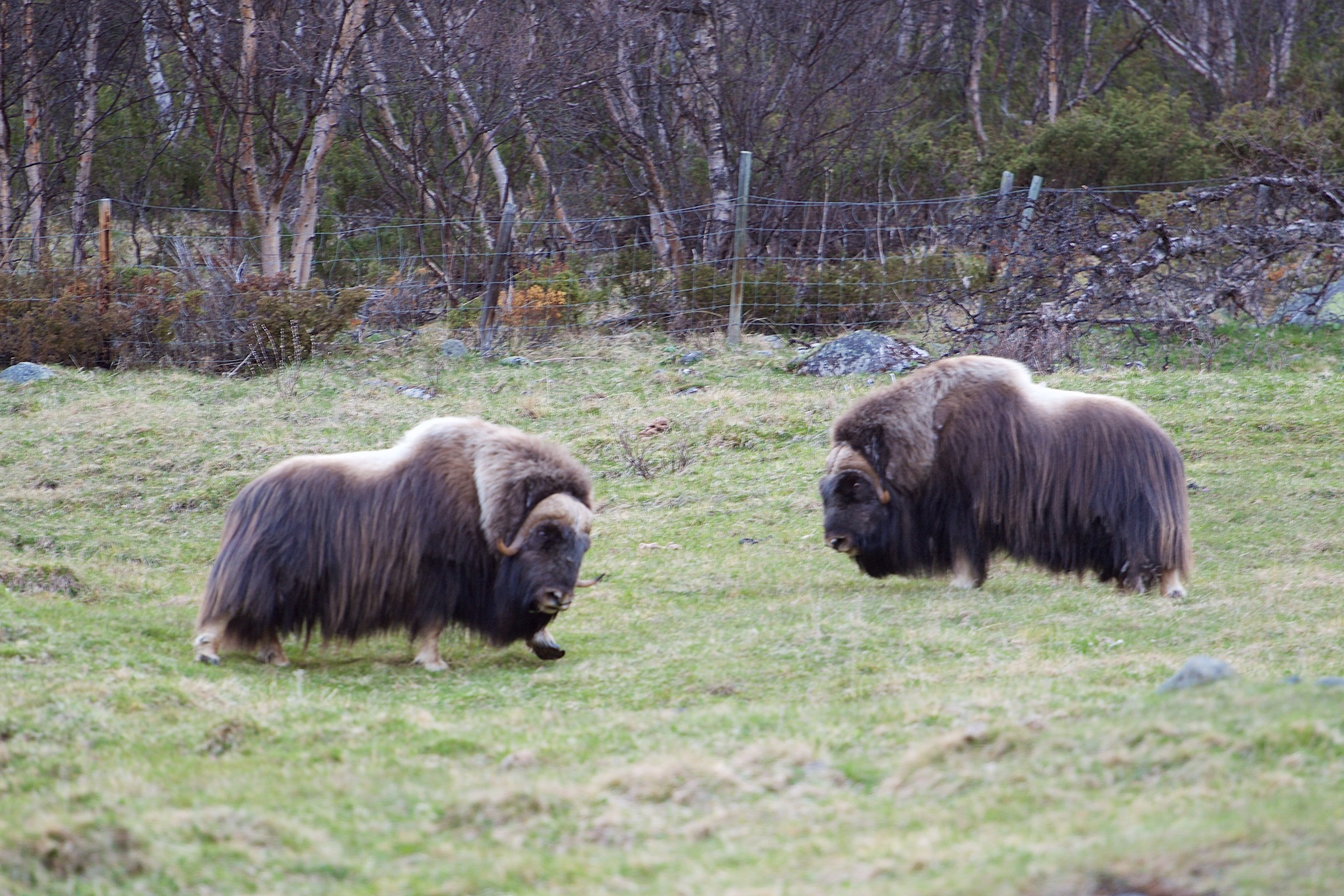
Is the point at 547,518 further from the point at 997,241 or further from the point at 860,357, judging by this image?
the point at 997,241

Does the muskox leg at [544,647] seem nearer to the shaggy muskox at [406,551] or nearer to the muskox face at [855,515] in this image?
the shaggy muskox at [406,551]

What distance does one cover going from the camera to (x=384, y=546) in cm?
443

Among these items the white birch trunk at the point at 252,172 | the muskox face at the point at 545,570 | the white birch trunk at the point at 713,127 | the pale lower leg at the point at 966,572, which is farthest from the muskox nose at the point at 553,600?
the white birch trunk at the point at 713,127

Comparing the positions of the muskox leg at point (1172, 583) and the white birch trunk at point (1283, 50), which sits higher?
the white birch trunk at point (1283, 50)

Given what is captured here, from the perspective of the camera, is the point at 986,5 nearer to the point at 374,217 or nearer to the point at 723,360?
the point at 374,217

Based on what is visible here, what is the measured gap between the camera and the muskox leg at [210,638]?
4.34 meters

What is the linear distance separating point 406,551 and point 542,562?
1.48ft

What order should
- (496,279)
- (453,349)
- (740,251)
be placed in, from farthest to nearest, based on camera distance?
(740,251)
(496,279)
(453,349)

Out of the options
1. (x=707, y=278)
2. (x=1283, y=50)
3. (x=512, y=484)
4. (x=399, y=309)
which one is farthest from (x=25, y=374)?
(x=1283, y=50)

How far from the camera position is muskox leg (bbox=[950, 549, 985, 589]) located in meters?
5.44

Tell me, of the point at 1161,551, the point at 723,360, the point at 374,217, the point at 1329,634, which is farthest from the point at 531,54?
the point at 1329,634

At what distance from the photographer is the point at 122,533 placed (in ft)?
21.1

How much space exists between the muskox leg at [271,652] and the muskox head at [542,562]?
2.45 ft

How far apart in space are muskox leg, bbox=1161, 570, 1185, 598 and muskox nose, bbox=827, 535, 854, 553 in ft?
3.86
